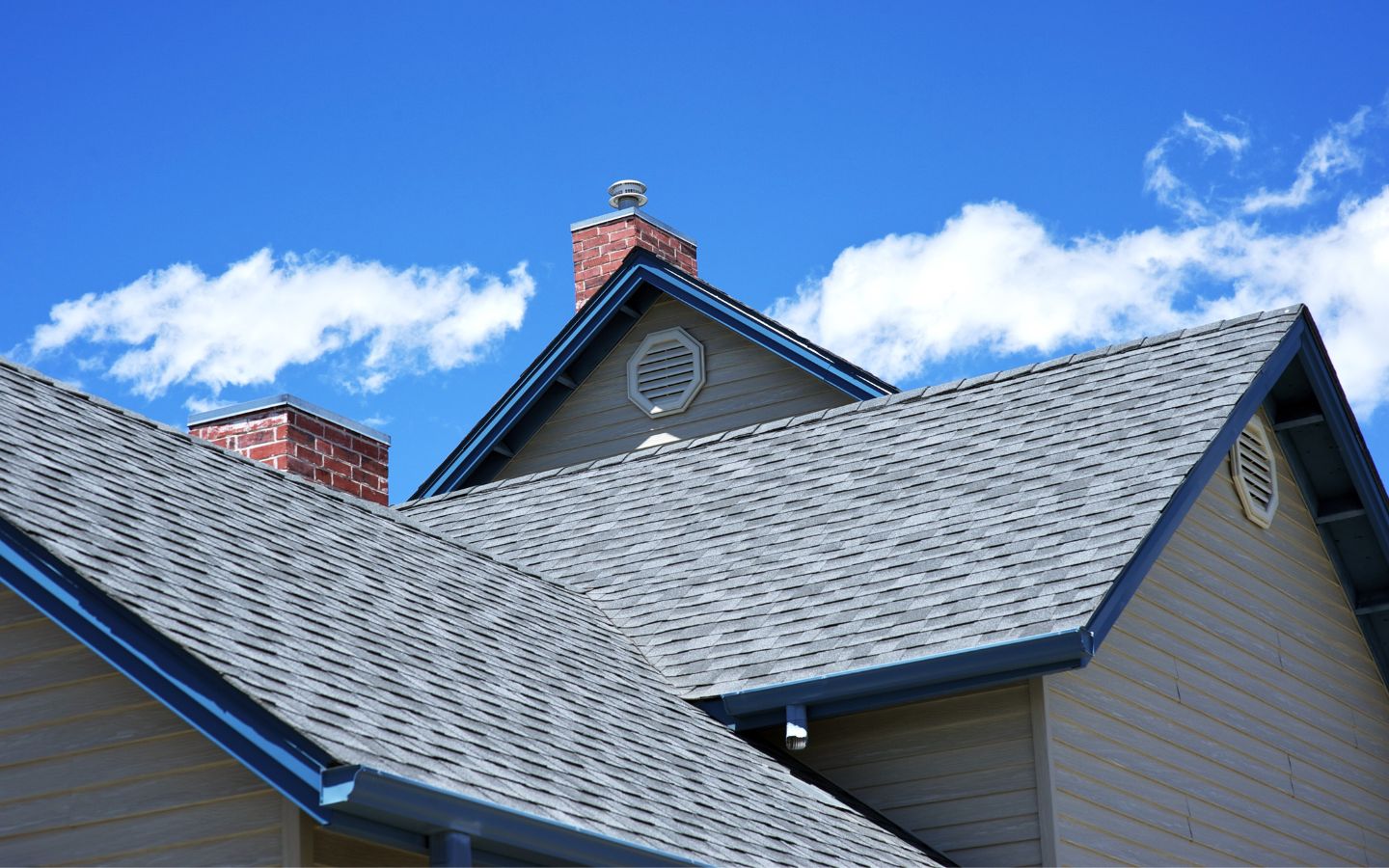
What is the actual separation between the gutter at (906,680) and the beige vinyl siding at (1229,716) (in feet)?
1.89

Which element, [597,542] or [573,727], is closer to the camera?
[573,727]

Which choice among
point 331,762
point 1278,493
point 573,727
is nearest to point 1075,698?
point 573,727

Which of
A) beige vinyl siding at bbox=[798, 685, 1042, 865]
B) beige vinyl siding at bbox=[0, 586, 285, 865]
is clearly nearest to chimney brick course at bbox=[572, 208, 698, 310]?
beige vinyl siding at bbox=[798, 685, 1042, 865]

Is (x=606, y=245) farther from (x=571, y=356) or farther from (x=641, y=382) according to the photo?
(x=641, y=382)

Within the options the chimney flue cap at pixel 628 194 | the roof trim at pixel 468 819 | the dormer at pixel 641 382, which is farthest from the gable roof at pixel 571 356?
the roof trim at pixel 468 819

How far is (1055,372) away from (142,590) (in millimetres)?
8571

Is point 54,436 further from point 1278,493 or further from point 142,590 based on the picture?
point 1278,493

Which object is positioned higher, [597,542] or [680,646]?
[597,542]

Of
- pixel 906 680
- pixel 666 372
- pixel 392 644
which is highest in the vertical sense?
pixel 666 372

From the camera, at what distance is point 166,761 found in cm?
745

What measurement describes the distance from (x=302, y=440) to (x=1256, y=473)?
7.83m

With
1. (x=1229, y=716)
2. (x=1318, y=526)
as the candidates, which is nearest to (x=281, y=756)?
(x=1229, y=716)

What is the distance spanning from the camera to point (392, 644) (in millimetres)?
9305

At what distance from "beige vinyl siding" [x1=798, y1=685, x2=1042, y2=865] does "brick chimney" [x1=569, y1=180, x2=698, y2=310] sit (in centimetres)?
967
